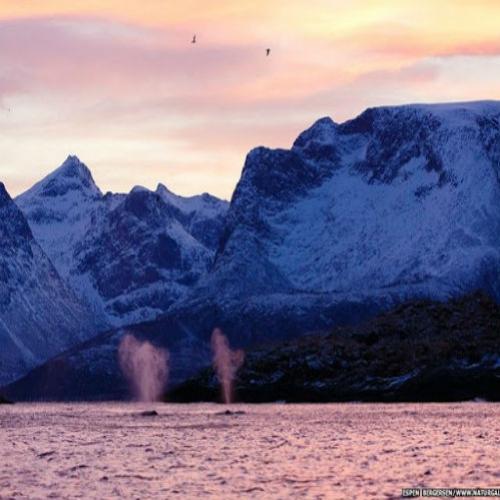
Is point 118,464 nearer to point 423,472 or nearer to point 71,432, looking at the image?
point 423,472

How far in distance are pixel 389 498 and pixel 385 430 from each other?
76046 mm

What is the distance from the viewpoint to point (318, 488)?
97.6m

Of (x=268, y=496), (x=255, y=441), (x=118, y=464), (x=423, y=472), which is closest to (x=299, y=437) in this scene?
(x=255, y=441)

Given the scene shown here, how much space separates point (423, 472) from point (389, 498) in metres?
16.0

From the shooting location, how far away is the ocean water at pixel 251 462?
324 ft

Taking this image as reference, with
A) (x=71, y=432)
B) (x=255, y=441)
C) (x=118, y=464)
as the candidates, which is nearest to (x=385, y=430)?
(x=255, y=441)

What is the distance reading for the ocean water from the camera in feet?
324

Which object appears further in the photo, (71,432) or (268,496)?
(71,432)

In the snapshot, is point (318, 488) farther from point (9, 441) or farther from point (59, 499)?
point (9, 441)

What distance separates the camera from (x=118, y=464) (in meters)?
119

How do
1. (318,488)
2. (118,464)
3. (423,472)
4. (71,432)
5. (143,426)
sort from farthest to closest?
(143,426) → (71,432) → (118,464) → (423,472) → (318,488)

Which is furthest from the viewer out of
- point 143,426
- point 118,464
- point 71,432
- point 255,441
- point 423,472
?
point 143,426

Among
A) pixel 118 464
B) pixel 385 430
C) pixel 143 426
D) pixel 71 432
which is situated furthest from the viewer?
pixel 143 426

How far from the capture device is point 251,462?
118 metres
